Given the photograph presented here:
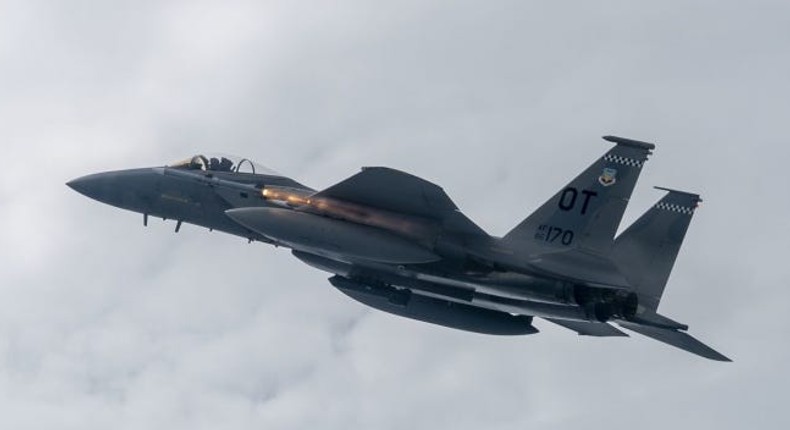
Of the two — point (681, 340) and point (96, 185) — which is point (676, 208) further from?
point (96, 185)

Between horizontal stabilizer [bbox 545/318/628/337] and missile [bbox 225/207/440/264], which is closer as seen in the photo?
missile [bbox 225/207/440/264]

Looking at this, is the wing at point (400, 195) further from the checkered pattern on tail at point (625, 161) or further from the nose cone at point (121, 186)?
the nose cone at point (121, 186)

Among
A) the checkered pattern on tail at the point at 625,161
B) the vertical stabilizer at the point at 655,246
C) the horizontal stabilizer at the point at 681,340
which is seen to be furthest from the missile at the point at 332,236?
the horizontal stabilizer at the point at 681,340

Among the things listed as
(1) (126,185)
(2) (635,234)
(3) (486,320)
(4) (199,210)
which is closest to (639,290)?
(2) (635,234)

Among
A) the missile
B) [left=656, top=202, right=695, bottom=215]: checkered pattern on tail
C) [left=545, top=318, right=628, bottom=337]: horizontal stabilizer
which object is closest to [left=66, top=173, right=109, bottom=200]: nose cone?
the missile

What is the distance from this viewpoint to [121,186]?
1449 inches

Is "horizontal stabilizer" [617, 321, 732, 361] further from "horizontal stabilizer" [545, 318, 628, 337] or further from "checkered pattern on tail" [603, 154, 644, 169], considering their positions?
"checkered pattern on tail" [603, 154, 644, 169]

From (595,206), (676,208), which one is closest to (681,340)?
(676,208)

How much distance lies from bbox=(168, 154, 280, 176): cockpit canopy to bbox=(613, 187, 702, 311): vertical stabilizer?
9.59 meters

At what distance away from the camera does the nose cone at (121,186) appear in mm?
36656

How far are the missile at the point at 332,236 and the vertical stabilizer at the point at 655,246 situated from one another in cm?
552

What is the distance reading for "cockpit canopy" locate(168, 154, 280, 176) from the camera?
36.3 meters

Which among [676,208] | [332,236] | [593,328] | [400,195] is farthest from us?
[593,328]

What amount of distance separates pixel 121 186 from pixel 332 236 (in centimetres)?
712
